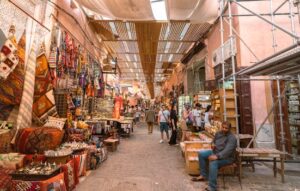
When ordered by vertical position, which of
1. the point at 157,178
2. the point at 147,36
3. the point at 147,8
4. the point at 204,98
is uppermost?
the point at 147,36

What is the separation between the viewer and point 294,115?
5.30 m

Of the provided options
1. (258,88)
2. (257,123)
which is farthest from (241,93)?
(257,123)

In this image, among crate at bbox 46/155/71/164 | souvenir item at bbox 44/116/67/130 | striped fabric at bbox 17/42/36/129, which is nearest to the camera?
crate at bbox 46/155/71/164

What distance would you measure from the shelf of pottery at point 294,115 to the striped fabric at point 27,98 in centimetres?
625

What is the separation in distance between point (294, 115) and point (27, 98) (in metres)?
6.60

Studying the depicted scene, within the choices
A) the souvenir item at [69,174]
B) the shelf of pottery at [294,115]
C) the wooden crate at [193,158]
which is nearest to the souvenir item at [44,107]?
the souvenir item at [69,174]

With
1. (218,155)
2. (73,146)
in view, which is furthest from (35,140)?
(218,155)

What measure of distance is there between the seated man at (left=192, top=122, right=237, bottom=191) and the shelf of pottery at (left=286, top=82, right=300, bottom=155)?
294cm

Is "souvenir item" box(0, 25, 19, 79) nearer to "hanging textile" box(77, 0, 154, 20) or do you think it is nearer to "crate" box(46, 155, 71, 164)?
"crate" box(46, 155, 71, 164)

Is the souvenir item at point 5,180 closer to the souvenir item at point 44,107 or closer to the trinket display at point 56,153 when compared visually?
the trinket display at point 56,153

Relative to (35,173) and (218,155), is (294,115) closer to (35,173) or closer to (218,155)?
(218,155)

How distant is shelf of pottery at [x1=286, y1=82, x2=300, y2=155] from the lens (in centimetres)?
519

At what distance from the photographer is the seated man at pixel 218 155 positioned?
10.8 feet

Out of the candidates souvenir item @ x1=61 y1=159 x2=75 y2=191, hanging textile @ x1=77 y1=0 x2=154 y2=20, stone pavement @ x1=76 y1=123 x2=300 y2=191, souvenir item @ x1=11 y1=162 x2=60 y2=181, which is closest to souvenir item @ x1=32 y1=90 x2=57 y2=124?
souvenir item @ x1=61 y1=159 x2=75 y2=191
